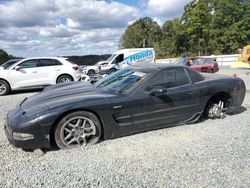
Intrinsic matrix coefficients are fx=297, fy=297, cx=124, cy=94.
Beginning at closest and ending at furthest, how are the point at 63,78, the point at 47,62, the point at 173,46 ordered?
the point at 47,62 → the point at 63,78 → the point at 173,46

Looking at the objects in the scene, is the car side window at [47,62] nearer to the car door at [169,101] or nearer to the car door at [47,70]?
the car door at [47,70]

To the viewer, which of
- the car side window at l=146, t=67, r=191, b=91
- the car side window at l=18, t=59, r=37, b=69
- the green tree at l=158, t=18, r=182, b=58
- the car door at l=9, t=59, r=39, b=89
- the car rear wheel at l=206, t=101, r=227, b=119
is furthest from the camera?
the green tree at l=158, t=18, r=182, b=58

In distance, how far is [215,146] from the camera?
453 cm

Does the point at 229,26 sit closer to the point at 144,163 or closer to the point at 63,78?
the point at 63,78

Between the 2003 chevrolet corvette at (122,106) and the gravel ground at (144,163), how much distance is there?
0.22 m

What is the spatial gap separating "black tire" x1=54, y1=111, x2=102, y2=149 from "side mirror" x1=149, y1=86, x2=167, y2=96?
110 centimetres

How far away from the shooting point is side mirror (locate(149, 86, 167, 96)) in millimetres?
5125

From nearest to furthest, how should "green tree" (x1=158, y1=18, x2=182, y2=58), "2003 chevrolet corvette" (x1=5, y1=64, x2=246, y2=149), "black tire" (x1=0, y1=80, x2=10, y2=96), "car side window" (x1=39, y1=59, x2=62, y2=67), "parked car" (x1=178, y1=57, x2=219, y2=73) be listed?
1. "2003 chevrolet corvette" (x1=5, y1=64, x2=246, y2=149)
2. "black tire" (x1=0, y1=80, x2=10, y2=96)
3. "car side window" (x1=39, y1=59, x2=62, y2=67)
4. "parked car" (x1=178, y1=57, x2=219, y2=73)
5. "green tree" (x1=158, y1=18, x2=182, y2=58)

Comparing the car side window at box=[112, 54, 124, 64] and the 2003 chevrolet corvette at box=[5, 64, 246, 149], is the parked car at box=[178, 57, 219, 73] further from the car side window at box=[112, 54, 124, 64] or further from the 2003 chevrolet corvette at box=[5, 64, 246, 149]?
the 2003 chevrolet corvette at box=[5, 64, 246, 149]

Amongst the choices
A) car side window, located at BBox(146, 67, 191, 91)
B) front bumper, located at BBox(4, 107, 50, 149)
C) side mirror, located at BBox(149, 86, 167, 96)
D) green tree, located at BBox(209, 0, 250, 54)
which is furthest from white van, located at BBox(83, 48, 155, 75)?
green tree, located at BBox(209, 0, 250, 54)

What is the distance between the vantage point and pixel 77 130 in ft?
15.2

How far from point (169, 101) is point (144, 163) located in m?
1.72

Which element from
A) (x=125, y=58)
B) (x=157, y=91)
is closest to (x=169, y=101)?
(x=157, y=91)

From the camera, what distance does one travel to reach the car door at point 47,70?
39.7 feet
